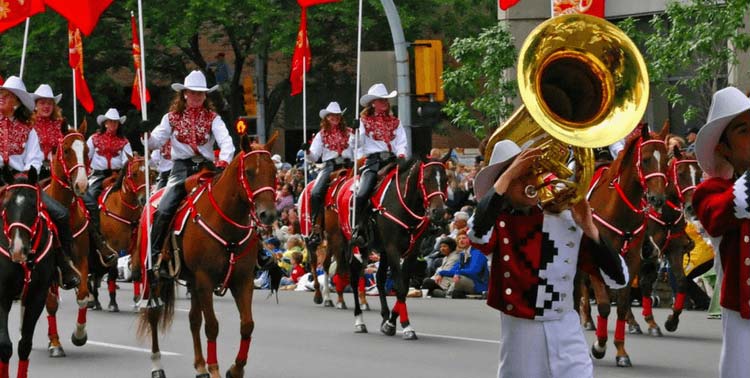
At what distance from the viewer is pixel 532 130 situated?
743 cm

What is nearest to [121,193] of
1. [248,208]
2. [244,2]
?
[248,208]

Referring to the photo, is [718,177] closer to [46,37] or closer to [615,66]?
[615,66]

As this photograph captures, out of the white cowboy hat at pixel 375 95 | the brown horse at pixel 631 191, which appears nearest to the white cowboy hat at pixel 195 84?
the brown horse at pixel 631 191

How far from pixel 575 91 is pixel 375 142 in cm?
1134

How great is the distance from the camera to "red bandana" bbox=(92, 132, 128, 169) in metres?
21.4

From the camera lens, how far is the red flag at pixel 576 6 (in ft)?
65.0

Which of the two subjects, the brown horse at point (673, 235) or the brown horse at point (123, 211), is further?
the brown horse at point (123, 211)

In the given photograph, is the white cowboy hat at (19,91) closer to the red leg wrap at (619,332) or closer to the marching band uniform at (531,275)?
the red leg wrap at (619,332)

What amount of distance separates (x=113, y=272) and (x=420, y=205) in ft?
15.8

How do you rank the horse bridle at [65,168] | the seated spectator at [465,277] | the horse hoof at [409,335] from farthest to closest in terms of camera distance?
the seated spectator at [465,277] < the horse hoof at [409,335] < the horse bridle at [65,168]

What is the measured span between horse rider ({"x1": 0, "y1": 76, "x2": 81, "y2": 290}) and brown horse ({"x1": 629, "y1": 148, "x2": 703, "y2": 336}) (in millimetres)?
6224

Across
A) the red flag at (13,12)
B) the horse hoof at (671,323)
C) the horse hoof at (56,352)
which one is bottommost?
the horse hoof at (56,352)

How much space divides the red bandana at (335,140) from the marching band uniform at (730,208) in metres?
14.2

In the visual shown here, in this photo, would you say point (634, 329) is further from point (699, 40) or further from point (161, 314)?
point (161, 314)
